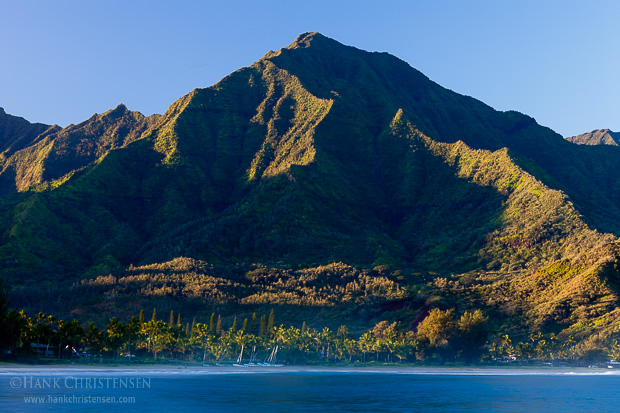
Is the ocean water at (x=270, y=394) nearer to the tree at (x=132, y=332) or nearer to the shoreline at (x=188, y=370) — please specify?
the shoreline at (x=188, y=370)

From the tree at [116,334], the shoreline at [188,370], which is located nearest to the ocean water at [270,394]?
the shoreline at [188,370]

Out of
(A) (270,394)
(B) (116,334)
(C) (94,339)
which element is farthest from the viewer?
(B) (116,334)

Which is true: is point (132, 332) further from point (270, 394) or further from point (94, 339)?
point (270, 394)

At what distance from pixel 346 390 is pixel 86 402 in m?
51.3

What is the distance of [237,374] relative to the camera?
170125mm

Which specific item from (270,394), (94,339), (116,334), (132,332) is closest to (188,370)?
(116,334)

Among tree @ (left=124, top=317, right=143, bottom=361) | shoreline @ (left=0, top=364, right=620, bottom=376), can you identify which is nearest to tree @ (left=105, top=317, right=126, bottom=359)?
tree @ (left=124, top=317, right=143, bottom=361)

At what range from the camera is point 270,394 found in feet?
367

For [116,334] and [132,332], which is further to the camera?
[132,332]

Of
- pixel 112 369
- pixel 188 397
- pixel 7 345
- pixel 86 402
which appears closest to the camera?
pixel 86 402

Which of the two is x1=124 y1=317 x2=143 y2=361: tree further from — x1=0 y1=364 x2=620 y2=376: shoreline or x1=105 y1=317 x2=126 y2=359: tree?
x1=0 y1=364 x2=620 y2=376: shoreline

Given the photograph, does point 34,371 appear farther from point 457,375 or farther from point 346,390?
point 457,375

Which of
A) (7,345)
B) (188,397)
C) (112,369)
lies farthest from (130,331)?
(188,397)

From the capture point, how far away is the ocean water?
9212 cm
